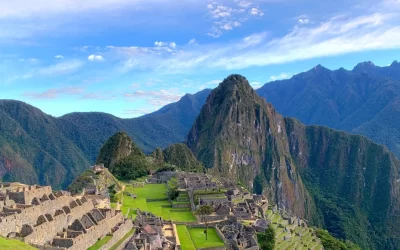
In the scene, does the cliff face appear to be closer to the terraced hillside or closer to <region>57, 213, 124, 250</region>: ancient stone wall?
the terraced hillside

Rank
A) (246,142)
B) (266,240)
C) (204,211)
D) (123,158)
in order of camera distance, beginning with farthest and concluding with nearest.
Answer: (246,142) → (123,158) → (204,211) → (266,240)

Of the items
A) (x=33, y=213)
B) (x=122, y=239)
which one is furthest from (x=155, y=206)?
(x=33, y=213)

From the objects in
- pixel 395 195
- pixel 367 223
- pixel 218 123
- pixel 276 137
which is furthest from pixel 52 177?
pixel 395 195

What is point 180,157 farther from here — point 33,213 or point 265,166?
point 33,213

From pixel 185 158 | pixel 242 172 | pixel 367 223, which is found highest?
pixel 185 158

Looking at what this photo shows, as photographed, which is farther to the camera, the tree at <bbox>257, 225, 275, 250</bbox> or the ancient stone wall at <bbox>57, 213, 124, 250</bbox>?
the tree at <bbox>257, 225, 275, 250</bbox>

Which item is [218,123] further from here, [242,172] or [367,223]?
[367,223]

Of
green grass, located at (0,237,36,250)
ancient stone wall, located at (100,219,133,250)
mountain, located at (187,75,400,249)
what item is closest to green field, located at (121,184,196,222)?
ancient stone wall, located at (100,219,133,250)
